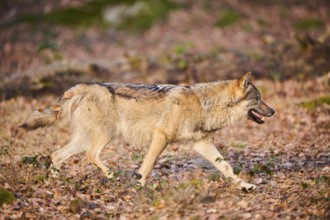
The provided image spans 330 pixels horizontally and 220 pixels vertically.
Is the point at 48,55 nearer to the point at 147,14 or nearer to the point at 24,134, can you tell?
the point at 147,14

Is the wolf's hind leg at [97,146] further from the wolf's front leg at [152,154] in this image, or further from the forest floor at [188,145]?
the wolf's front leg at [152,154]

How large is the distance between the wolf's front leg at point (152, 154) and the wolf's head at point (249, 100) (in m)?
1.64

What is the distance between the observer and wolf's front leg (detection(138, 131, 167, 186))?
841 cm

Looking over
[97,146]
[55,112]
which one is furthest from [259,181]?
[55,112]

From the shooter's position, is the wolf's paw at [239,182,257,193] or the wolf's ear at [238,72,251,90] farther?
the wolf's ear at [238,72,251,90]

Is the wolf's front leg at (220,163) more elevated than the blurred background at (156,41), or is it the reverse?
the blurred background at (156,41)

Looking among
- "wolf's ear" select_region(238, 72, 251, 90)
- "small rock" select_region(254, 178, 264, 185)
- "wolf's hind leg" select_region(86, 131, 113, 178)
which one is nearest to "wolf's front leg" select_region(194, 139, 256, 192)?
"small rock" select_region(254, 178, 264, 185)

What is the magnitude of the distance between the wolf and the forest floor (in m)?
0.42

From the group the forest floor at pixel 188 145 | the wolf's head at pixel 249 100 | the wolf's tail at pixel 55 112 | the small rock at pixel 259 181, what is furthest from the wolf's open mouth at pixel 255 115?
the wolf's tail at pixel 55 112

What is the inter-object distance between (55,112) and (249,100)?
341cm

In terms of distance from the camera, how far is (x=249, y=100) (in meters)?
9.36

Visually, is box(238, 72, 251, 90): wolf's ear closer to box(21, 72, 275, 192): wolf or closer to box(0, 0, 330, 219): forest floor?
box(21, 72, 275, 192): wolf

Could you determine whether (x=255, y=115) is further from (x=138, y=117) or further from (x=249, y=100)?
(x=138, y=117)

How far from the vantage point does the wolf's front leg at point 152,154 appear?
27.6 feet
